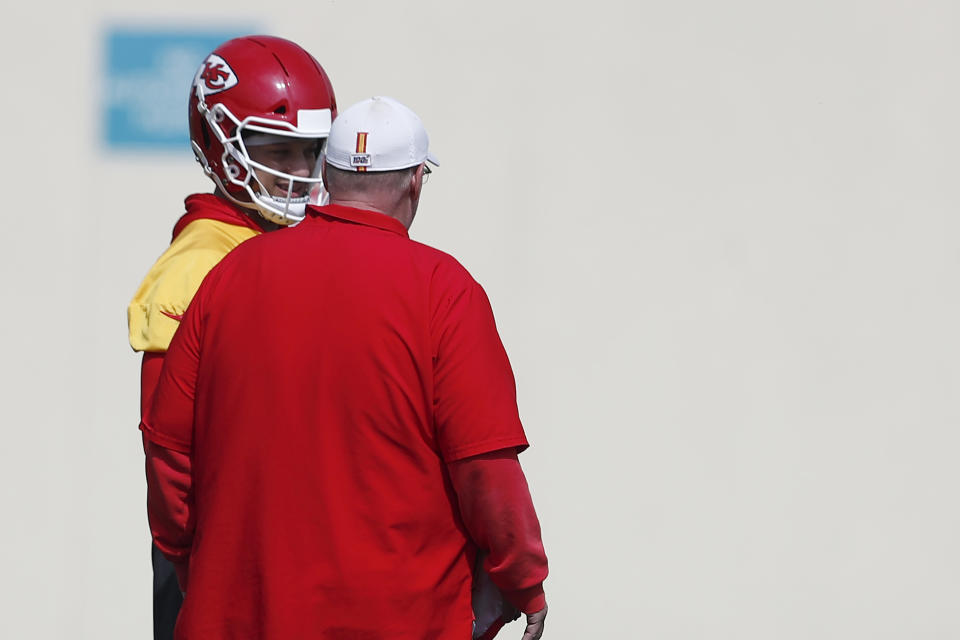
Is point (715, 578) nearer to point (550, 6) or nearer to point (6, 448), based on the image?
point (550, 6)

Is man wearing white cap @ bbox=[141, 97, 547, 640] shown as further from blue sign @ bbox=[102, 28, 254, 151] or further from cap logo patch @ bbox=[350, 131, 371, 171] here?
blue sign @ bbox=[102, 28, 254, 151]

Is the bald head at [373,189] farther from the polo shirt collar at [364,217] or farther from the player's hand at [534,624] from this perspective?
the player's hand at [534,624]

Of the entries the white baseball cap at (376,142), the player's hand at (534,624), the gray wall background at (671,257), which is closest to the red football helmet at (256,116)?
the white baseball cap at (376,142)

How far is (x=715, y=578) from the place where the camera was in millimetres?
3951

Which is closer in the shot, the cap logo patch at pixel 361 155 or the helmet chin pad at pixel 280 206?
the cap logo patch at pixel 361 155

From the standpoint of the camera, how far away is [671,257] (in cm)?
387

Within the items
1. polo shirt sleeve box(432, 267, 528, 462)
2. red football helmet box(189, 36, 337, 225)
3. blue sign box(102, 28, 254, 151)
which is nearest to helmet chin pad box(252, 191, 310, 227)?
red football helmet box(189, 36, 337, 225)

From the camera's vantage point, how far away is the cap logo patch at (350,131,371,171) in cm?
206

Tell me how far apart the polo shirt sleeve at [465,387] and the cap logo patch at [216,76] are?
849mm

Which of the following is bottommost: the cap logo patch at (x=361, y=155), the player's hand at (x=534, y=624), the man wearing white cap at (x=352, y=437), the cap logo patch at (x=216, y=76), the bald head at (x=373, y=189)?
the player's hand at (x=534, y=624)

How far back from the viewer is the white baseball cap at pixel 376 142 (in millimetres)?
2066

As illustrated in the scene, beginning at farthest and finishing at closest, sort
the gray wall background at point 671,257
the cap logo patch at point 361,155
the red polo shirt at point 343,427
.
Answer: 1. the gray wall background at point 671,257
2. the cap logo patch at point 361,155
3. the red polo shirt at point 343,427

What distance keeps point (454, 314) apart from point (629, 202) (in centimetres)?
199

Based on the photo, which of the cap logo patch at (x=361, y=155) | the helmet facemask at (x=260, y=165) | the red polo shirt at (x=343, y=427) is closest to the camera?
the red polo shirt at (x=343, y=427)
